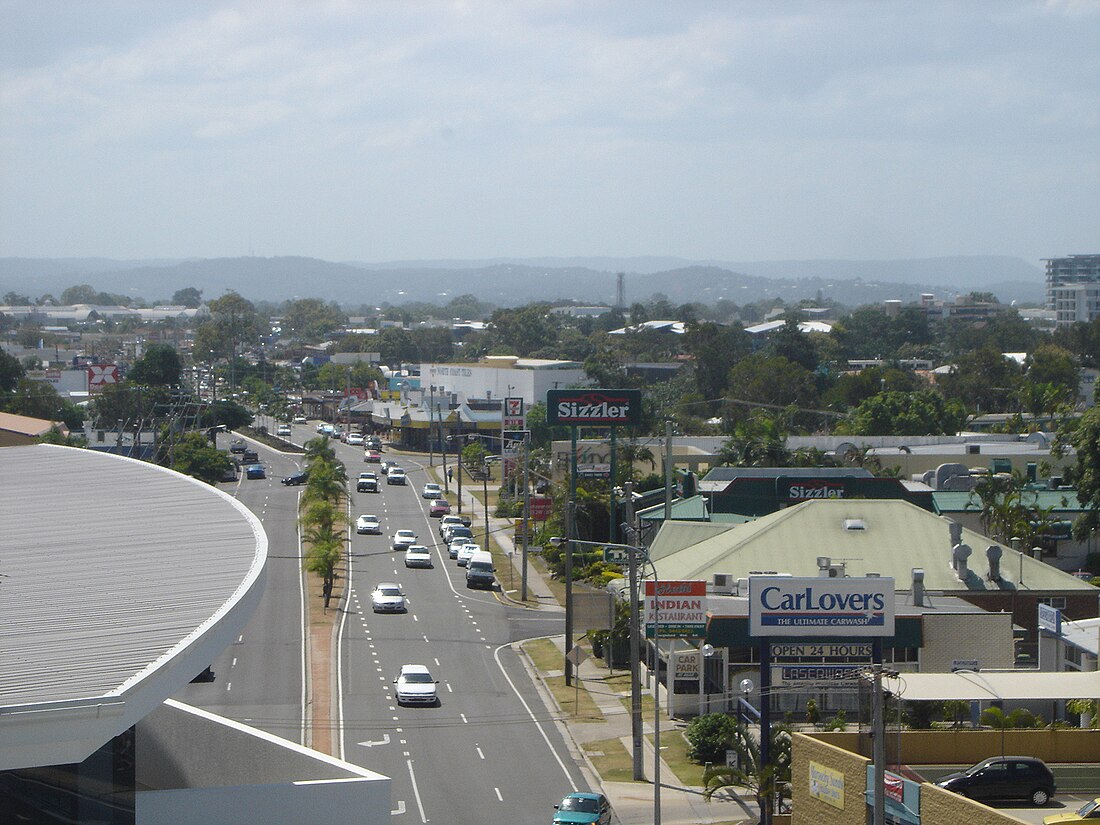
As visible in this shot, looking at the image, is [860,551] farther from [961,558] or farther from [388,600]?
[388,600]

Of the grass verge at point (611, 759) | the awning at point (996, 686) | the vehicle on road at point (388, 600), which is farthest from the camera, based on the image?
the vehicle on road at point (388, 600)

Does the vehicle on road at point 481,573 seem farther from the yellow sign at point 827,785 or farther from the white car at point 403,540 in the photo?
the yellow sign at point 827,785

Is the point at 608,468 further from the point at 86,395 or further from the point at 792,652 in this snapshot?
the point at 86,395

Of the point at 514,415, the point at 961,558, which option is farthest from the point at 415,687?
the point at 514,415

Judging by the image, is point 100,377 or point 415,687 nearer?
point 415,687

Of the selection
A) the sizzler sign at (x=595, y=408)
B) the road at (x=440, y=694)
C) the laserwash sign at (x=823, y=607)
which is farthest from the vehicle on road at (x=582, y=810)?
the sizzler sign at (x=595, y=408)

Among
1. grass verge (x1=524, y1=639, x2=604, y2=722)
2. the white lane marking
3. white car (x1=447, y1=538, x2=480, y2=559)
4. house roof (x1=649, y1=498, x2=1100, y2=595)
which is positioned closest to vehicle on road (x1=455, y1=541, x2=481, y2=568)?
white car (x1=447, y1=538, x2=480, y2=559)
